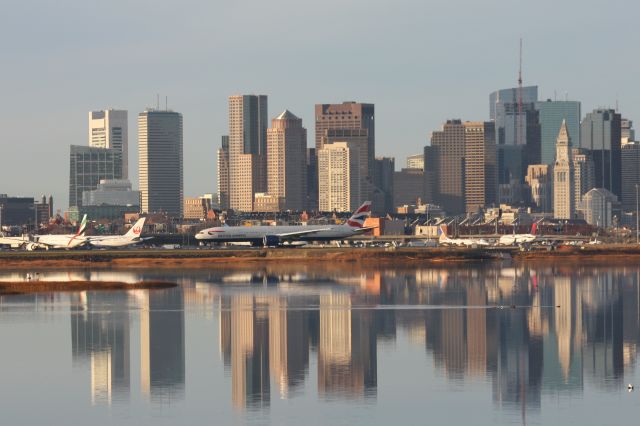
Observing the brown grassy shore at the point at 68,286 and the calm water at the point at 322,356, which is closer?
the calm water at the point at 322,356

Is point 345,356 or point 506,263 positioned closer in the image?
point 345,356

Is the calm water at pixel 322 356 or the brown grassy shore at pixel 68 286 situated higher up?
the brown grassy shore at pixel 68 286

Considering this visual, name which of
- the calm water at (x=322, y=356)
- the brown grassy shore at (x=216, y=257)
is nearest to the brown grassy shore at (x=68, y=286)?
the calm water at (x=322, y=356)

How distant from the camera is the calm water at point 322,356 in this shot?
54906mm

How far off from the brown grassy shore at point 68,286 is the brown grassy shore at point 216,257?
5120 cm

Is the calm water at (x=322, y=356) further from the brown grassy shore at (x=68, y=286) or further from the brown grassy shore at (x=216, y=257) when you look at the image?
the brown grassy shore at (x=216, y=257)

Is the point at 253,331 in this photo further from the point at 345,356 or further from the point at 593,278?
the point at 593,278

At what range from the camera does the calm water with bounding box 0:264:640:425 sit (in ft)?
180

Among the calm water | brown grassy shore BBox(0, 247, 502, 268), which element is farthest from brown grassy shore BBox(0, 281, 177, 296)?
brown grassy shore BBox(0, 247, 502, 268)

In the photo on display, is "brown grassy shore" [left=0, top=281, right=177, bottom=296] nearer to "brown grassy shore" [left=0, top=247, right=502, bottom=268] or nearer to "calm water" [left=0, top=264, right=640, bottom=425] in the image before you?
"calm water" [left=0, top=264, right=640, bottom=425]

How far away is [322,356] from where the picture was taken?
70.8 meters

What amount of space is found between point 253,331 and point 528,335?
54.6 feet

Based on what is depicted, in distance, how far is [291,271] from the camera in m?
160

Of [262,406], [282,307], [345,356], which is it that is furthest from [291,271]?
[262,406]
